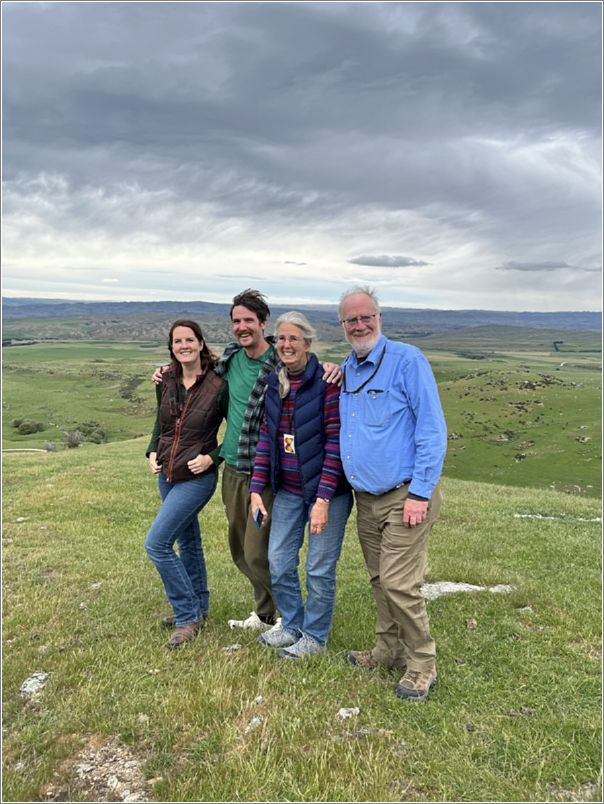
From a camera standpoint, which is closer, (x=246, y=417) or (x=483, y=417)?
(x=246, y=417)

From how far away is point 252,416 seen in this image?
22.0ft

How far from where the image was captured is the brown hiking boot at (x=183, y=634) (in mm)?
6941

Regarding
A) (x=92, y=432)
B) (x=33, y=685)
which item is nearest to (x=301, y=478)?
(x=33, y=685)

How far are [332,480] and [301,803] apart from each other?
293 cm

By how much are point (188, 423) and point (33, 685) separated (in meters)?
3.34

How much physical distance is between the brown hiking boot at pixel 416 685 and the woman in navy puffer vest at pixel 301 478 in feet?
3.78

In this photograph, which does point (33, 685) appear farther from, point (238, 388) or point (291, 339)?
point (291, 339)

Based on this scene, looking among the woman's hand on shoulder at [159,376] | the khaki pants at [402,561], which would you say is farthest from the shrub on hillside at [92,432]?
the khaki pants at [402,561]

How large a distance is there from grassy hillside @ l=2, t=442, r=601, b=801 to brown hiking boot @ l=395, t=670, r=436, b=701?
13 cm

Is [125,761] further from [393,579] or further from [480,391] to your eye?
[480,391]

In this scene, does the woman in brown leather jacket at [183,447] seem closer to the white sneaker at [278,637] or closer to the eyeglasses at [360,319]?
the white sneaker at [278,637]

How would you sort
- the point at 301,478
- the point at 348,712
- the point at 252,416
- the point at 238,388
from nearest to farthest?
1. the point at 348,712
2. the point at 301,478
3. the point at 252,416
4. the point at 238,388

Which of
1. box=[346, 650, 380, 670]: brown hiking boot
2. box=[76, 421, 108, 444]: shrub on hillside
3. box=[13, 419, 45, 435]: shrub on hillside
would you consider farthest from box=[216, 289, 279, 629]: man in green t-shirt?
box=[13, 419, 45, 435]: shrub on hillside

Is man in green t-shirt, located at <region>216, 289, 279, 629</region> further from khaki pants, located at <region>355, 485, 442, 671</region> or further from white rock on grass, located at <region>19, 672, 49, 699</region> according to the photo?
white rock on grass, located at <region>19, 672, 49, 699</region>
